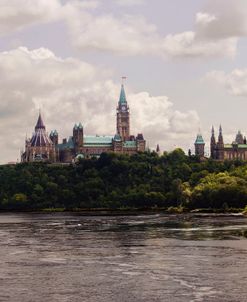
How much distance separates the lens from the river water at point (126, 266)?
59906mm

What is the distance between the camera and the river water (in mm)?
59906

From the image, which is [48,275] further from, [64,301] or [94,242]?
[94,242]

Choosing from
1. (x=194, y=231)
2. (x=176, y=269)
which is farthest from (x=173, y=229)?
(x=176, y=269)

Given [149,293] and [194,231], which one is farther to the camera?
[194,231]

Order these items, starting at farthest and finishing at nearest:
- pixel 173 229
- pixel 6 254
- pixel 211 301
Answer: pixel 173 229, pixel 6 254, pixel 211 301

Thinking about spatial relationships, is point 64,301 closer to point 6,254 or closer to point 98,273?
point 98,273

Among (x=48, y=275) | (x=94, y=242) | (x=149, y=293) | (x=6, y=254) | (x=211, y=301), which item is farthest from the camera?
(x=94, y=242)

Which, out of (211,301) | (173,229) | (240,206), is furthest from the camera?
(240,206)

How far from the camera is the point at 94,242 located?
10231cm

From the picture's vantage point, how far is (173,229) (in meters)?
124

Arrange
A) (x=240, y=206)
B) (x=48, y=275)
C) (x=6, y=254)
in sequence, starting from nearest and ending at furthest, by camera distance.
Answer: (x=48, y=275) → (x=6, y=254) → (x=240, y=206)

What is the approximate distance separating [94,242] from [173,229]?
25.4 m

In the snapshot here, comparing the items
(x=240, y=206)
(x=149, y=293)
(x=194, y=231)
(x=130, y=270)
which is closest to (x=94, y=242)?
(x=194, y=231)

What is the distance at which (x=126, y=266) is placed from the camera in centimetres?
7512
